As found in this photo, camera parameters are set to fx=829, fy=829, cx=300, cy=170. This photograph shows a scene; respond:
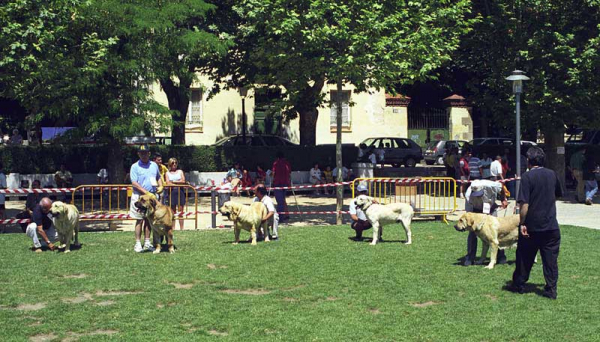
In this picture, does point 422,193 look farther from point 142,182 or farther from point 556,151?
→ point 556,151

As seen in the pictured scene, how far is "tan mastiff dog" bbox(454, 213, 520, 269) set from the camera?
12977 mm

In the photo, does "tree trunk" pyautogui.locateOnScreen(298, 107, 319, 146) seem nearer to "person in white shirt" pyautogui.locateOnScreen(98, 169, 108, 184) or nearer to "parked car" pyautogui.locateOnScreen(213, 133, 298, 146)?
"parked car" pyautogui.locateOnScreen(213, 133, 298, 146)

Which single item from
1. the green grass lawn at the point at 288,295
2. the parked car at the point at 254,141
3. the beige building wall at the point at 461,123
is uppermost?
the beige building wall at the point at 461,123

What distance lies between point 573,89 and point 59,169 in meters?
17.7

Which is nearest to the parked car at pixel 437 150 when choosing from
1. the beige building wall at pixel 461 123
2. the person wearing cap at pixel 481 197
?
the beige building wall at pixel 461 123

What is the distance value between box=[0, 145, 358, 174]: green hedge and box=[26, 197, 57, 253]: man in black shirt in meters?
12.6

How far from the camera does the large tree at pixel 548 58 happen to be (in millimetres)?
26547

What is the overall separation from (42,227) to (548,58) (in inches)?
721

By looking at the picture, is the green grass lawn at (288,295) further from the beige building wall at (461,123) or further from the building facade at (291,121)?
the beige building wall at (461,123)

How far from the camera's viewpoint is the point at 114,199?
2280 cm

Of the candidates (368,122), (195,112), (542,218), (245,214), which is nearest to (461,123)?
(368,122)

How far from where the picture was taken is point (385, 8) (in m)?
19.9

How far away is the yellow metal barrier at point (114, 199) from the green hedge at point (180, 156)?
18.1ft

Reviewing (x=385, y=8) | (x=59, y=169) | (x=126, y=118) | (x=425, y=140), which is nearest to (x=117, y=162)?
(x=126, y=118)
